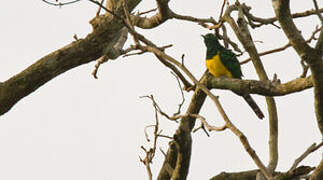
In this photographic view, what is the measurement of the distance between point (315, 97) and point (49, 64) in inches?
114

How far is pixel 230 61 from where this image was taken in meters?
7.50

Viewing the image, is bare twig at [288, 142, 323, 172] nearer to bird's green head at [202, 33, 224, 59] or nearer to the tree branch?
the tree branch

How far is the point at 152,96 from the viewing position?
4875 mm

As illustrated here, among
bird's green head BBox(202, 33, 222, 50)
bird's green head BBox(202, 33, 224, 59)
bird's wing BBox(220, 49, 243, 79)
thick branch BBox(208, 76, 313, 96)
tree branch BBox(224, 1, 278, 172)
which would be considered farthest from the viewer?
bird's green head BBox(202, 33, 222, 50)

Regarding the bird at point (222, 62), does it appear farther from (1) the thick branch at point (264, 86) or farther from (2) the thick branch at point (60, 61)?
(1) the thick branch at point (264, 86)

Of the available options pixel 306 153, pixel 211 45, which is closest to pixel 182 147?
pixel 306 153

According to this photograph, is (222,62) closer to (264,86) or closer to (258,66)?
(258,66)

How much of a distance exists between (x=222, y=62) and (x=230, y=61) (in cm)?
14

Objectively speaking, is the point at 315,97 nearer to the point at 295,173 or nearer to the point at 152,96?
the point at 295,173

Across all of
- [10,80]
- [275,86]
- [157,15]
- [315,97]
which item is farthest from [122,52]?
[315,97]

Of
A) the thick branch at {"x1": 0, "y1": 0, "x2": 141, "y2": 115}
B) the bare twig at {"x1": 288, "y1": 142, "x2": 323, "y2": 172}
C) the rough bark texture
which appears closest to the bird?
the rough bark texture

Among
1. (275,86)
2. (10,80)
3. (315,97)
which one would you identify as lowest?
(315,97)

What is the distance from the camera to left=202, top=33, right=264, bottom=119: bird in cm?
731

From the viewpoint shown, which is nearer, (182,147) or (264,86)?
(264,86)
